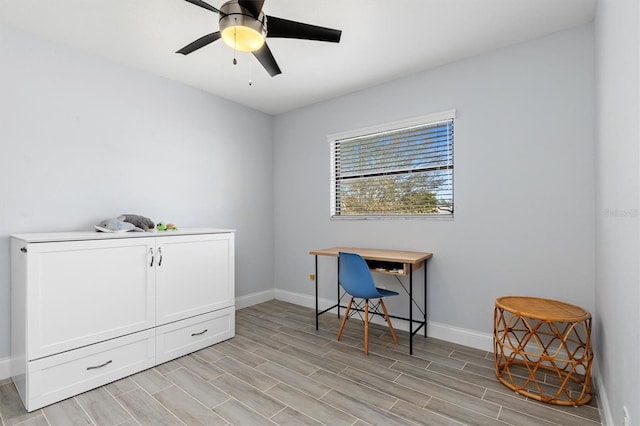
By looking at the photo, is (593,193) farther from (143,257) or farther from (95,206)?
(95,206)

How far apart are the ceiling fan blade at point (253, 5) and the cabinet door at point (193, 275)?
69.9 inches

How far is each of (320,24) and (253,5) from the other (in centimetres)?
77

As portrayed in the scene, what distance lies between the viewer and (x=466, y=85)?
2754 millimetres

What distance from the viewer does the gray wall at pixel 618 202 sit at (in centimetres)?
109

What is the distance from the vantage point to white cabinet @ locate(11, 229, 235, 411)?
6.26 feet

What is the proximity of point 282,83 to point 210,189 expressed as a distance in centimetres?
143

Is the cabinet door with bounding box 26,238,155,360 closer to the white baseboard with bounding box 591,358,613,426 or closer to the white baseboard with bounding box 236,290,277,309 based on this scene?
the white baseboard with bounding box 236,290,277,309

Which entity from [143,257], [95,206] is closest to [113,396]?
[143,257]

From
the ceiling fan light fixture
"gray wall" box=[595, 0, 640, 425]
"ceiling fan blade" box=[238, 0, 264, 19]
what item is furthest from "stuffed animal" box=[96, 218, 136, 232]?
"gray wall" box=[595, 0, 640, 425]

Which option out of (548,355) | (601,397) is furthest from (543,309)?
(601,397)

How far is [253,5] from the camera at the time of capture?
5.28 ft

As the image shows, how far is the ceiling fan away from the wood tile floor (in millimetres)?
2190

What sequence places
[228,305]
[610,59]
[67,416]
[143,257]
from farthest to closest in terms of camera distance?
[228,305]
[143,257]
[67,416]
[610,59]

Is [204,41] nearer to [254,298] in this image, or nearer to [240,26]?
[240,26]
